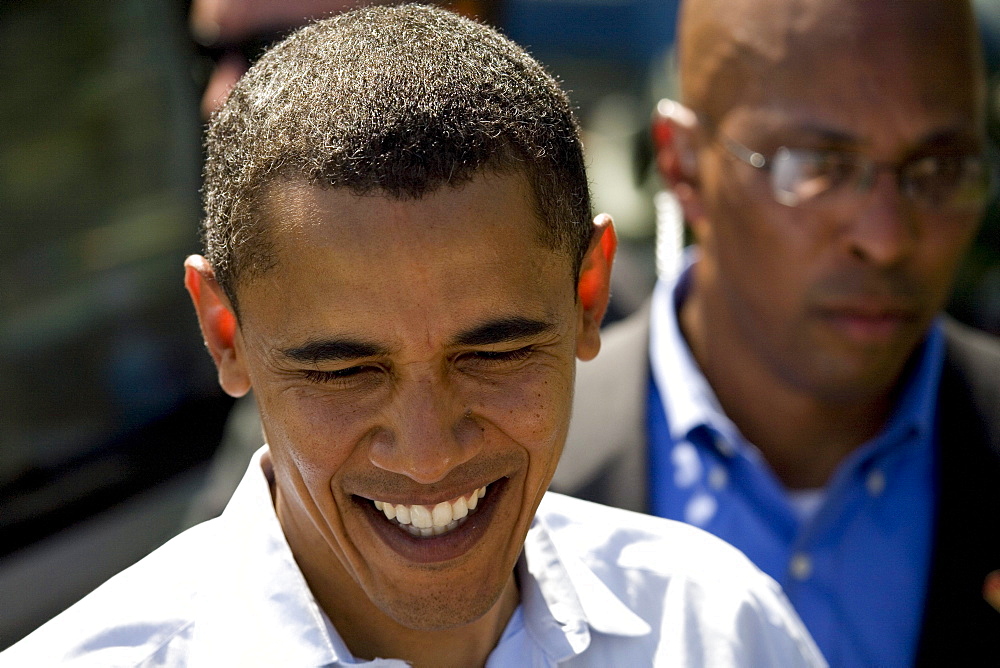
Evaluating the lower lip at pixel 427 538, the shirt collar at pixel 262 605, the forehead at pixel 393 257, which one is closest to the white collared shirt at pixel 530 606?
the shirt collar at pixel 262 605

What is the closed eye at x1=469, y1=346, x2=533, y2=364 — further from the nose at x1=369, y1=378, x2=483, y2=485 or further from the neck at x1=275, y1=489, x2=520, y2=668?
the neck at x1=275, y1=489, x2=520, y2=668

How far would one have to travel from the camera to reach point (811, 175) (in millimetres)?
2727

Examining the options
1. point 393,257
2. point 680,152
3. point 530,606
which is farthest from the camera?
point 680,152

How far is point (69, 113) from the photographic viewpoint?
353 centimetres

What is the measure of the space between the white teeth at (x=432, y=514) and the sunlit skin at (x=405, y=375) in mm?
18

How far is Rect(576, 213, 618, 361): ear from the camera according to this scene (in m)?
1.85

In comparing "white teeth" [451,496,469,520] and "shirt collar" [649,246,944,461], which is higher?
"white teeth" [451,496,469,520]

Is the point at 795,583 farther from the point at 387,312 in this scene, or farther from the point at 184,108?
the point at 184,108

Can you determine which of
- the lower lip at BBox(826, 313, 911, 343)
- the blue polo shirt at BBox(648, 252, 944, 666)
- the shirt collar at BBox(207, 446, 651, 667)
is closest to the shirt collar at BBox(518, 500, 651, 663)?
the shirt collar at BBox(207, 446, 651, 667)

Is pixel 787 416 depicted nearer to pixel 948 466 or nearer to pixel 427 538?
pixel 948 466

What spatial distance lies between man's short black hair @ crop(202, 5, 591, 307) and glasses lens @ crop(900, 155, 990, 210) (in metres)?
Answer: 1.21

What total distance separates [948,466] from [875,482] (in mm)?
171

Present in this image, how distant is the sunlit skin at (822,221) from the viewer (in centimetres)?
→ 268

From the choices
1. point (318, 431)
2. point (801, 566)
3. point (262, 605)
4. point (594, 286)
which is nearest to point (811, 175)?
point (801, 566)
